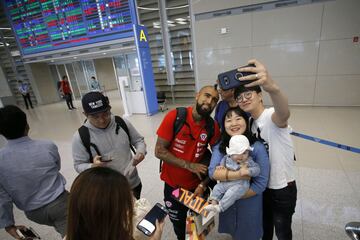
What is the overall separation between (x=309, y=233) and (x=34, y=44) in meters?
9.32

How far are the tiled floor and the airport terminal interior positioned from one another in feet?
0.04

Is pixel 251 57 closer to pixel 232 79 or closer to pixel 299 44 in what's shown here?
pixel 299 44

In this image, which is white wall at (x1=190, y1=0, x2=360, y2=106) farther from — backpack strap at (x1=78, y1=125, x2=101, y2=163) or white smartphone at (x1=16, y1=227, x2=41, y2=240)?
white smartphone at (x1=16, y1=227, x2=41, y2=240)

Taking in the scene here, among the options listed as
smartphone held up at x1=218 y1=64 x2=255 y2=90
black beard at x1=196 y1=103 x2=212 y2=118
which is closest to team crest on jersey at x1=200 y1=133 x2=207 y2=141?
black beard at x1=196 y1=103 x2=212 y2=118

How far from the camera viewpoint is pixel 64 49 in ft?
21.7

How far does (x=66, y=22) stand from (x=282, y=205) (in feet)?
25.2

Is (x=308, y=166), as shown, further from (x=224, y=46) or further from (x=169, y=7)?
(x=169, y=7)

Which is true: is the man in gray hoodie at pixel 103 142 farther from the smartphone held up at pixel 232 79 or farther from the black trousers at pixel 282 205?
the black trousers at pixel 282 205

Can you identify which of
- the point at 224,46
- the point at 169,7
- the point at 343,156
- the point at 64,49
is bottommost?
the point at 343,156

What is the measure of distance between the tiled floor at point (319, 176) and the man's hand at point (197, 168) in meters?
0.91

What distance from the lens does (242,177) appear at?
1.10 metres

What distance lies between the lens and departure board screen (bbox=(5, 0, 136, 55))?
219 inches

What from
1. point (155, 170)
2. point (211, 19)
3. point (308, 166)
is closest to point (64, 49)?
point (211, 19)

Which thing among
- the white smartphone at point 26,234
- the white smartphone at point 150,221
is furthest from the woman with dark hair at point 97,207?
the white smartphone at point 26,234
